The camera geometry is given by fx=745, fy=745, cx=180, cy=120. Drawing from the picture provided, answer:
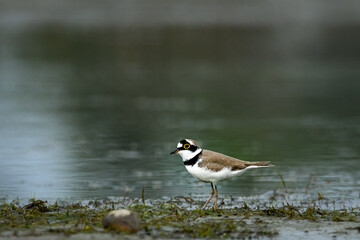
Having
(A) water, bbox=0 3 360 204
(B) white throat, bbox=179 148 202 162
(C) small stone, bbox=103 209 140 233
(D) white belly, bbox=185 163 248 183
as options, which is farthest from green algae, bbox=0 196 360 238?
(A) water, bbox=0 3 360 204

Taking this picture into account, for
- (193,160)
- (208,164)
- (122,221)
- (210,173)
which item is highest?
(193,160)

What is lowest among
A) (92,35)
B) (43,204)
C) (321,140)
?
Answer: (43,204)

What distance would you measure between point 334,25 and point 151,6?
544 inches

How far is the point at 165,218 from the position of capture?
9.39 m

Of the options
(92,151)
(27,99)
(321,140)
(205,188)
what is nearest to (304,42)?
(27,99)

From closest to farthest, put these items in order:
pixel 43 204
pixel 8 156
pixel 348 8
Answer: pixel 43 204 → pixel 8 156 → pixel 348 8

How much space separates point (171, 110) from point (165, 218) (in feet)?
43.5

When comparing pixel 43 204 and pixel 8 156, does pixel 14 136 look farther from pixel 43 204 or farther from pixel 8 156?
pixel 43 204

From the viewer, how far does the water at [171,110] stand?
1359 cm

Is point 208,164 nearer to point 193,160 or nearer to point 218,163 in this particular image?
point 218,163

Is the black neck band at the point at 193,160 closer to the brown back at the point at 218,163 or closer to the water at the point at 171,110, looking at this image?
the brown back at the point at 218,163

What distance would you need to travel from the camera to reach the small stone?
8457 millimetres

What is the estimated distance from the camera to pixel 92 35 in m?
47.5

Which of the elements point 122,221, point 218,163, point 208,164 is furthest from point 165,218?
point 218,163
